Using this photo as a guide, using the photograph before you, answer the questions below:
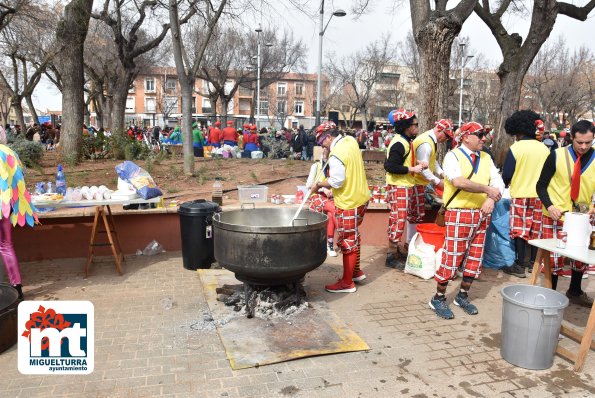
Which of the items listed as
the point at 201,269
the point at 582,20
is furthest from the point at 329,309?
the point at 582,20

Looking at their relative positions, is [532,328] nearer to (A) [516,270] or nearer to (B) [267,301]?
(B) [267,301]

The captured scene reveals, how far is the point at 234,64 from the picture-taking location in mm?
39531

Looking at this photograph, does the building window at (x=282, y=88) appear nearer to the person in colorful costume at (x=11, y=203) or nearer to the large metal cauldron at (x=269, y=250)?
the person in colorful costume at (x=11, y=203)

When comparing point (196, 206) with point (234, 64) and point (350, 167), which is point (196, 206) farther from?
point (234, 64)

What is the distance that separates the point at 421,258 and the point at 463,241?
1.51 m

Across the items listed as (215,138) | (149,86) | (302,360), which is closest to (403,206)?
(302,360)

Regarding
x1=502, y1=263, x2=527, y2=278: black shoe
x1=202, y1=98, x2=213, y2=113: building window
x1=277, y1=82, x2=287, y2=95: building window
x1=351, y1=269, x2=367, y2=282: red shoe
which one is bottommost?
x1=502, y1=263, x2=527, y2=278: black shoe

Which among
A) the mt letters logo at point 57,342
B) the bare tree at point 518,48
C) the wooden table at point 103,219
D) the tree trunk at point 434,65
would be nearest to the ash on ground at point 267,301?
the mt letters logo at point 57,342

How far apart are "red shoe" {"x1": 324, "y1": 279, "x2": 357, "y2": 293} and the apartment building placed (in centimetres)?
5003

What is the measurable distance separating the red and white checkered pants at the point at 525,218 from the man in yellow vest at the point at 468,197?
4.72 ft

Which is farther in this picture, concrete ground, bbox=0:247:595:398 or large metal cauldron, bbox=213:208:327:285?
large metal cauldron, bbox=213:208:327:285

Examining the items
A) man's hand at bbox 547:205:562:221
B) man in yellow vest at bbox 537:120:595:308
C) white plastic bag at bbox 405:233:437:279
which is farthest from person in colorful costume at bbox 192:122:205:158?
man's hand at bbox 547:205:562:221

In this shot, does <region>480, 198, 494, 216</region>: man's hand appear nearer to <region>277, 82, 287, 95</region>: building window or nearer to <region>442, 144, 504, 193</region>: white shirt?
<region>442, 144, 504, 193</region>: white shirt

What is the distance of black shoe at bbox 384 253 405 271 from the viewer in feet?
21.6
